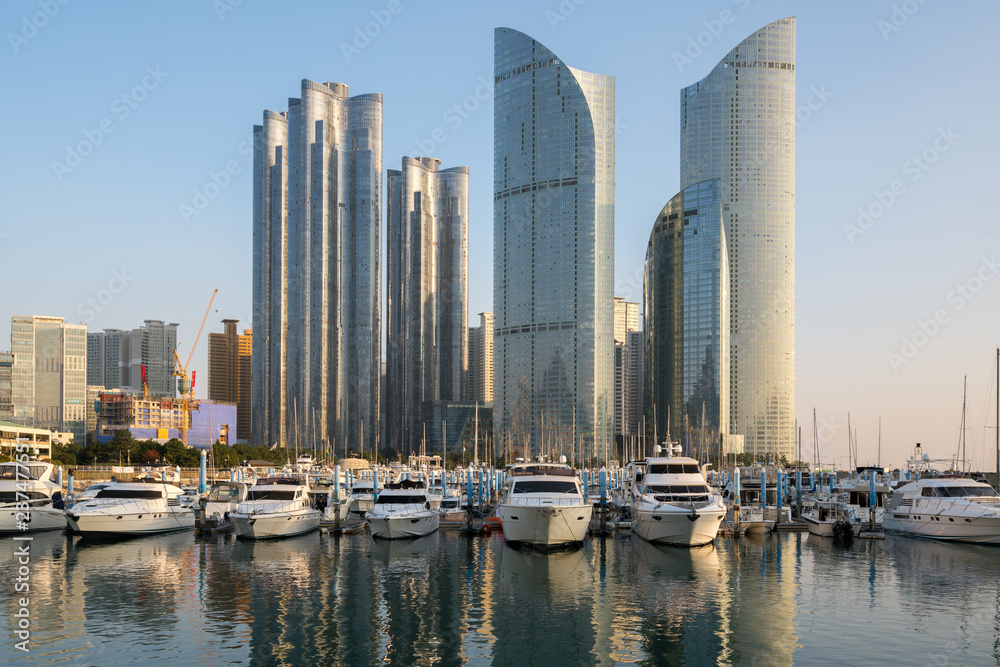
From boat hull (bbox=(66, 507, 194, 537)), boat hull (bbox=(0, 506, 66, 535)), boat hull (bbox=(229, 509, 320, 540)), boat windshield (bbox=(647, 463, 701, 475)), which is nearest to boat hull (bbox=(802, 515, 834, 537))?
boat windshield (bbox=(647, 463, 701, 475))

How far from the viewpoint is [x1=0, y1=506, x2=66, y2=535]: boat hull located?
2120 inches

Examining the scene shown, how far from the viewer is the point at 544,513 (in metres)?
45.9

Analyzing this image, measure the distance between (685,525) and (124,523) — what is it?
33632mm

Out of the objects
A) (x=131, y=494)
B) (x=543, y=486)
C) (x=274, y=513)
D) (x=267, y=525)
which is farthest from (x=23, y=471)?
(x=543, y=486)

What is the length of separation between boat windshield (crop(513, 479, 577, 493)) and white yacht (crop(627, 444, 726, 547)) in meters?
4.62

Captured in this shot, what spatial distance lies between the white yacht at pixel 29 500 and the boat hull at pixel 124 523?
13.1 ft

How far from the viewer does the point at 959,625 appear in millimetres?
28812

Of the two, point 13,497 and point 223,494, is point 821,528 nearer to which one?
point 223,494

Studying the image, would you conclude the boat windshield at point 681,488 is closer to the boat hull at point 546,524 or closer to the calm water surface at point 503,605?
the calm water surface at point 503,605

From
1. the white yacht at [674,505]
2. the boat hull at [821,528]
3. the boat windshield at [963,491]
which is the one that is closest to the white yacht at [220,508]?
the white yacht at [674,505]

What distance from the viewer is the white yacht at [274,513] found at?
5053 centimetres

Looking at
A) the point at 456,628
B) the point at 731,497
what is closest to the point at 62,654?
the point at 456,628

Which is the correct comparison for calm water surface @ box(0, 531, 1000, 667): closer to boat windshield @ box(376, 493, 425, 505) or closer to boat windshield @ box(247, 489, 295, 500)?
boat windshield @ box(376, 493, 425, 505)

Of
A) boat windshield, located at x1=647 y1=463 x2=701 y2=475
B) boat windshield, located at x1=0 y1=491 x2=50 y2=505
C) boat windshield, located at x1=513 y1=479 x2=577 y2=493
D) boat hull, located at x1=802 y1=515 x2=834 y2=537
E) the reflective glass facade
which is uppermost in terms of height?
the reflective glass facade
